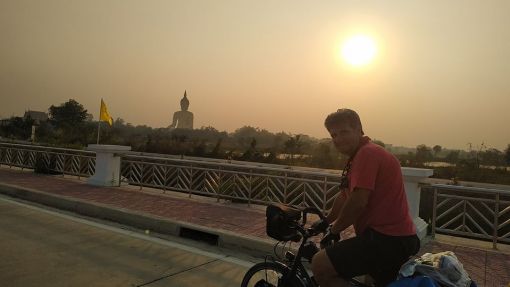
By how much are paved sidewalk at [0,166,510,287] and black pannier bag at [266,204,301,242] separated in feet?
12.2

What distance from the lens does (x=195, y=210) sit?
9.70 m

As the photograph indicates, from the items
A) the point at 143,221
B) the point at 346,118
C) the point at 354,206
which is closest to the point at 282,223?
the point at 354,206

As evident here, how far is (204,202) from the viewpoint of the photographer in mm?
A: 11000

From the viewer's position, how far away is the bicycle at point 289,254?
10.4 feet

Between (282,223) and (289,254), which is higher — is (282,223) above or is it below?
above

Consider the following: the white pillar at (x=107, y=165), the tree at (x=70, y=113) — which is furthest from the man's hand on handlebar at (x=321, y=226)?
the tree at (x=70, y=113)

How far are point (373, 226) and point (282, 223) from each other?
64 cm

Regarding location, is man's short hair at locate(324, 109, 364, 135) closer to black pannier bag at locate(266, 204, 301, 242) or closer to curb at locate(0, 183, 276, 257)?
black pannier bag at locate(266, 204, 301, 242)

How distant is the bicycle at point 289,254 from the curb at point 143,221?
3.18m

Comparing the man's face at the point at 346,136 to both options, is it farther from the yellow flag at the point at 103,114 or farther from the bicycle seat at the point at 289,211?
the yellow flag at the point at 103,114

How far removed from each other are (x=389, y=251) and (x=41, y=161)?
1537cm

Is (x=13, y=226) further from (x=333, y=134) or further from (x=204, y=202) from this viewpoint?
(x=333, y=134)

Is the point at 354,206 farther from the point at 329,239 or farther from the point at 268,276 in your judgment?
the point at 268,276

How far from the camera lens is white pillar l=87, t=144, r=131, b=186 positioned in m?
12.7
